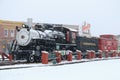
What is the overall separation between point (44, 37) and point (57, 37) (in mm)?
2402

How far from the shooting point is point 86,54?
33312mm

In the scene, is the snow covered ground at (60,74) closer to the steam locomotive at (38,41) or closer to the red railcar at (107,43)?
the steam locomotive at (38,41)

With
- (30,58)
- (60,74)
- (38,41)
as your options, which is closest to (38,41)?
(38,41)

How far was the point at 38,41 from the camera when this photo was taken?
25.3 metres

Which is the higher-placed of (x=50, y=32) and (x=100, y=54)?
(x=50, y=32)

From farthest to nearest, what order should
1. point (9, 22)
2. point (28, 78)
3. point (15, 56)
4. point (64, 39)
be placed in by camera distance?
1. point (9, 22)
2. point (64, 39)
3. point (15, 56)
4. point (28, 78)

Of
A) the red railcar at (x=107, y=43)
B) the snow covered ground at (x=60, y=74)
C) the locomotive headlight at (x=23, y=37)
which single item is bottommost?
the snow covered ground at (x=60, y=74)

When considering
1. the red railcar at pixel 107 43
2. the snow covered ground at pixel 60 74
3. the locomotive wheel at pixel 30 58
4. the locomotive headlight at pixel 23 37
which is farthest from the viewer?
the red railcar at pixel 107 43

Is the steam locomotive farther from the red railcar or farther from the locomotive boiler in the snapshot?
the red railcar

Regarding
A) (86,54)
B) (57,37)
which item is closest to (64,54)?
(57,37)

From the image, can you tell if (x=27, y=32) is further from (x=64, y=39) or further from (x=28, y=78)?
(x=28, y=78)

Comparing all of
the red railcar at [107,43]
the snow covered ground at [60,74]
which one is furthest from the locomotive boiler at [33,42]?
the red railcar at [107,43]

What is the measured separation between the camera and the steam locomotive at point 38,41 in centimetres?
2459

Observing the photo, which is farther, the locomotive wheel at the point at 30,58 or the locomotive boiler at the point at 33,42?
the locomotive boiler at the point at 33,42
